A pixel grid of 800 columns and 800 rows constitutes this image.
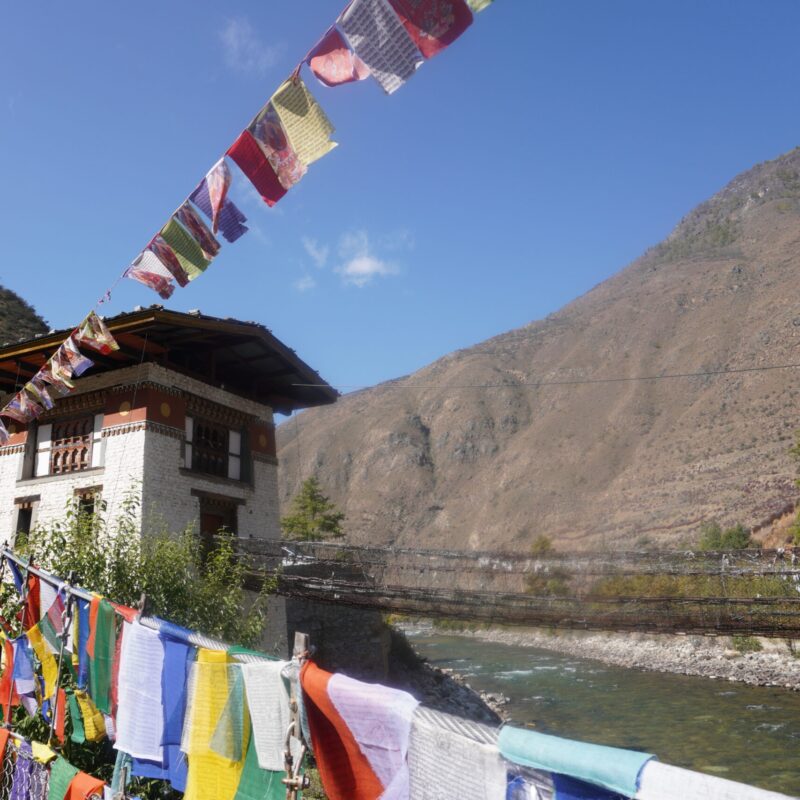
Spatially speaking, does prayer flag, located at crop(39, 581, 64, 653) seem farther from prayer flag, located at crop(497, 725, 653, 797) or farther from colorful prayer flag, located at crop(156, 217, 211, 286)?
prayer flag, located at crop(497, 725, 653, 797)

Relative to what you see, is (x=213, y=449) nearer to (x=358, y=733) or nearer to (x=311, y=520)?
(x=358, y=733)

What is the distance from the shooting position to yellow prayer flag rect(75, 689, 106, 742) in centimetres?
661

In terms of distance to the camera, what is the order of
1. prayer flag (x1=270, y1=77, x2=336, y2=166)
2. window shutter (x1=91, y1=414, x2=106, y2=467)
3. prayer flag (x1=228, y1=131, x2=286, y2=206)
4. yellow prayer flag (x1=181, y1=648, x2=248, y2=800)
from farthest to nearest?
window shutter (x1=91, y1=414, x2=106, y2=467)
prayer flag (x1=228, y1=131, x2=286, y2=206)
prayer flag (x1=270, y1=77, x2=336, y2=166)
yellow prayer flag (x1=181, y1=648, x2=248, y2=800)

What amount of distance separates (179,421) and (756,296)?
95.4 m

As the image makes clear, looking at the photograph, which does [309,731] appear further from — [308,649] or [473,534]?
[473,534]

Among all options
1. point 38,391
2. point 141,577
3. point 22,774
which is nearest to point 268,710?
point 22,774

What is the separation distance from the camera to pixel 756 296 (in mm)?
94625

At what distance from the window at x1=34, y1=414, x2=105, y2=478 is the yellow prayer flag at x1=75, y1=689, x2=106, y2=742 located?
9386 mm

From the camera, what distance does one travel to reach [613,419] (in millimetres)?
94188

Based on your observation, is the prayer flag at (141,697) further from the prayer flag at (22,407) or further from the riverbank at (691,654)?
the riverbank at (691,654)

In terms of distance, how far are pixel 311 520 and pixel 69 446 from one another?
937 inches

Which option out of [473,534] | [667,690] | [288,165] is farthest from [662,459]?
[288,165]

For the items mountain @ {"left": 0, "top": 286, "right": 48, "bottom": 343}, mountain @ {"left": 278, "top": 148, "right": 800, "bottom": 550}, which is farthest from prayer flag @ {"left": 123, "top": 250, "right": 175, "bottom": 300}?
mountain @ {"left": 278, "top": 148, "right": 800, "bottom": 550}

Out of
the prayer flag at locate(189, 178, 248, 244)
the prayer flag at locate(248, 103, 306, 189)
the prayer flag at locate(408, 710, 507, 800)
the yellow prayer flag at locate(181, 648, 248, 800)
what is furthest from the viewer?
the prayer flag at locate(189, 178, 248, 244)
